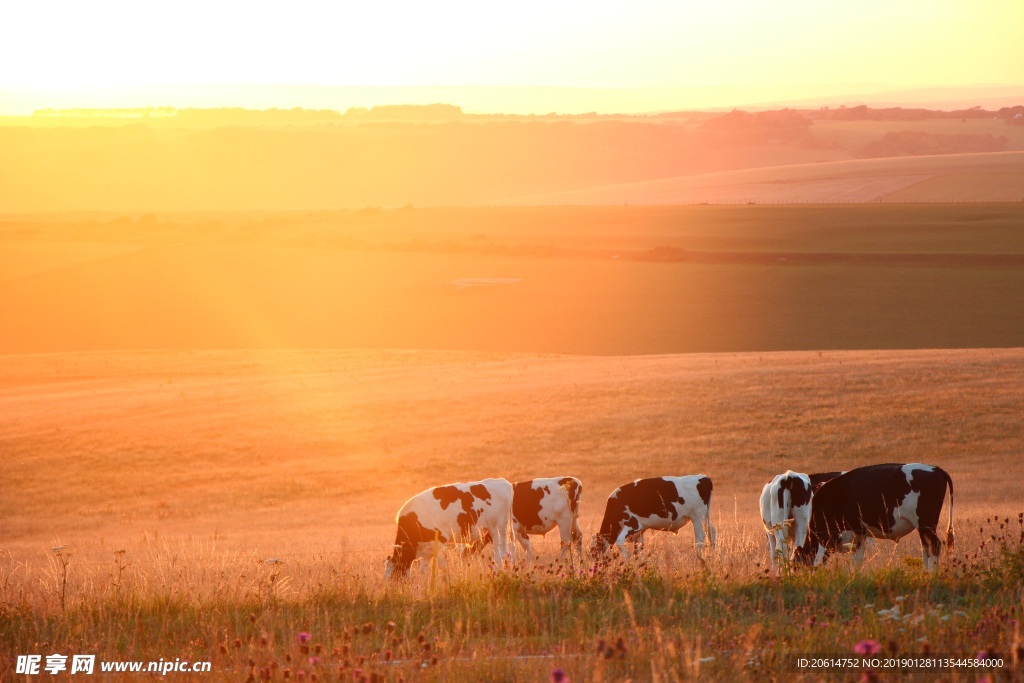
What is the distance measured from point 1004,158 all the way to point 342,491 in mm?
165832

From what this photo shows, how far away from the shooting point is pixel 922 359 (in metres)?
40.9

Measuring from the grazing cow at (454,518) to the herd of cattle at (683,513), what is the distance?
15mm

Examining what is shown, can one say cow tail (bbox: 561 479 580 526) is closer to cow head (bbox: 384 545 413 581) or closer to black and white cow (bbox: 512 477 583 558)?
black and white cow (bbox: 512 477 583 558)

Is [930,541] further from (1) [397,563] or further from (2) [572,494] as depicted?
(1) [397,563]

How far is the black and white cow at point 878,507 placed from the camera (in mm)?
12414

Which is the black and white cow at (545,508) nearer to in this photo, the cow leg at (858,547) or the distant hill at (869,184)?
the cow leg at (858,547)

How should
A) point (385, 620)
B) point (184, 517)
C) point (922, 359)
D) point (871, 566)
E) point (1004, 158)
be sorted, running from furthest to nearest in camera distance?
point (1004, 158)
point (922, 359)
point (184, 517)
point (871, 566)
point (385, 620)

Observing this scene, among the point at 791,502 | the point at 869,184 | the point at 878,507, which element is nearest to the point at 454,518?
the point at 791,502

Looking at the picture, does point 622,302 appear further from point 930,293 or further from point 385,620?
point 385,620

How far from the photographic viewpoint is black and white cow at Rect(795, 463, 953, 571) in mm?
12414

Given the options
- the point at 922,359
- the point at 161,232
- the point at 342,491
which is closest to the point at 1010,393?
the point at 922,359

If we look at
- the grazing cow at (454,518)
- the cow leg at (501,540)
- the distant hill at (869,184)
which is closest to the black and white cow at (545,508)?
the cow leg at (501,540)

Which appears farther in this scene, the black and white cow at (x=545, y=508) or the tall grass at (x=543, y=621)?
the black and white cow at (x=545, y=508)

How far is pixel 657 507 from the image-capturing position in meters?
15.9
